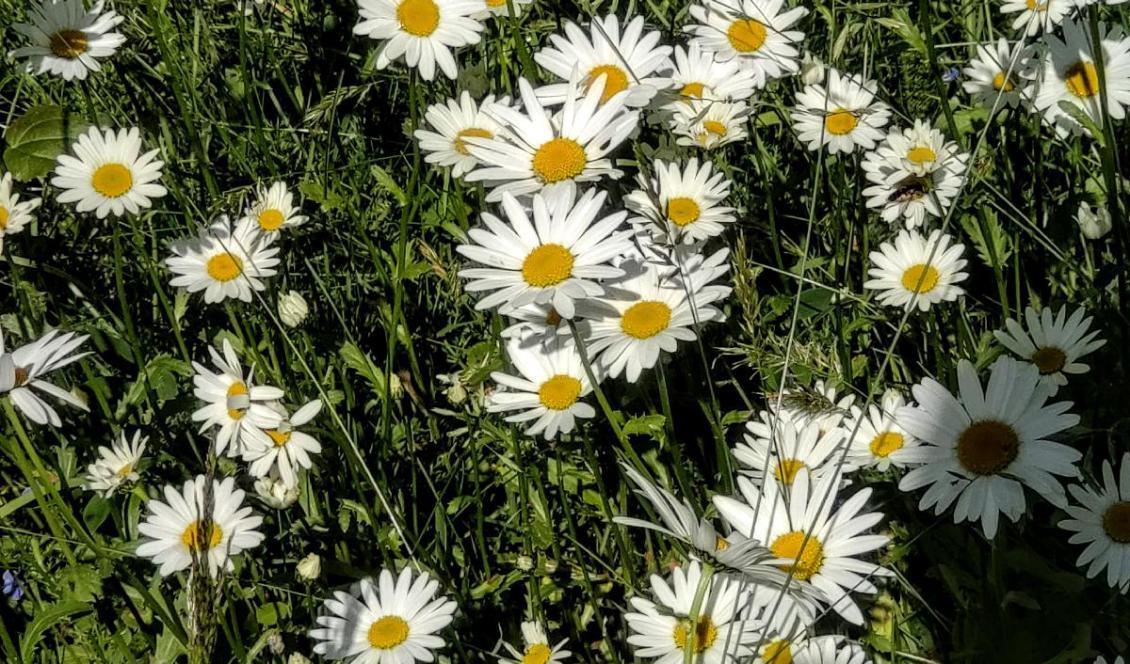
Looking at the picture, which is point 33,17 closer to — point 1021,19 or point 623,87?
point 623,87

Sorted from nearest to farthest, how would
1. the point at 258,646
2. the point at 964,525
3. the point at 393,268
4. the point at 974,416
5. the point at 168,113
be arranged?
1. the point at 974,416
2. the point at 258,646
3. the point at 964,525
4. the point at 393,268
5. the point at 168,113

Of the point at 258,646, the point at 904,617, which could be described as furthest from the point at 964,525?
the point at 258,646

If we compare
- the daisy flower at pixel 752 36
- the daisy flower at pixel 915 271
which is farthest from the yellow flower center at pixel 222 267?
the daisy flower at pixel 915 271

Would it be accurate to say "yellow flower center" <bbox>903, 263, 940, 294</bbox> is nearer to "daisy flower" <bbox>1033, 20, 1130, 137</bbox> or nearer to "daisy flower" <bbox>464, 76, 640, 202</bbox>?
"daisy flower" <bbox>1033, 20, 1130, 137</bbox>

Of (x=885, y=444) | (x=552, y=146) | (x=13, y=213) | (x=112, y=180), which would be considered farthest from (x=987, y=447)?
(x=13, y=213)

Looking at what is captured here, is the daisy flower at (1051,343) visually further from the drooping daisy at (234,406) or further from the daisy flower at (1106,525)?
the drooping daisy at (234,406)
